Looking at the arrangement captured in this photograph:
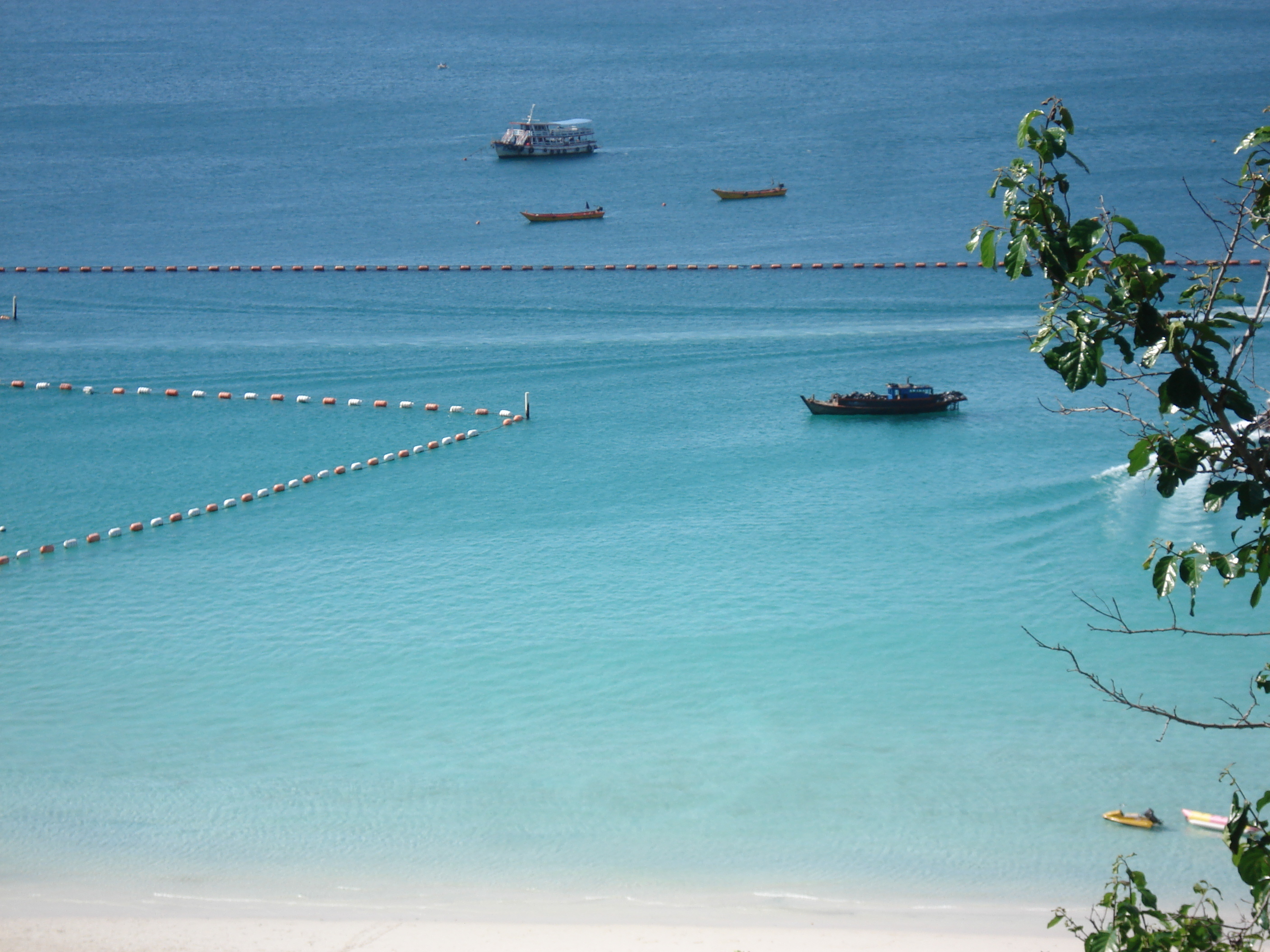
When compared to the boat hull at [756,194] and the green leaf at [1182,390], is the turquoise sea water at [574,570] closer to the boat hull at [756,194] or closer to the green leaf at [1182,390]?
the boat hull at [756,194]

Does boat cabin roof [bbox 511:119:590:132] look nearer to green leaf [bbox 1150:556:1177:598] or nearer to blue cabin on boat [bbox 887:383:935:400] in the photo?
blue cabin on boat [bbox 887:383:935:400]

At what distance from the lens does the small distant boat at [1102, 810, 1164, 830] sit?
19828 millimetres

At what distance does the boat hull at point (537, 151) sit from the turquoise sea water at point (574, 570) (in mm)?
8878

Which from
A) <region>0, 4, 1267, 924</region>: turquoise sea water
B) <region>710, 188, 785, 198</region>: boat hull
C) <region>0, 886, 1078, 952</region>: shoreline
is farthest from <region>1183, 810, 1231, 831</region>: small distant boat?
<region>710, 188, 785, 198</region>: boat hull

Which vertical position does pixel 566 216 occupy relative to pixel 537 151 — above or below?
below

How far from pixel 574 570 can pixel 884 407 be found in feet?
42.1

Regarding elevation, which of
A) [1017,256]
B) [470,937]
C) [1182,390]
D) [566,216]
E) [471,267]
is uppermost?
[566,216]

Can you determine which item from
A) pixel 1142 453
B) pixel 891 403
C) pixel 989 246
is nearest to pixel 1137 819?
pixel 1142 453

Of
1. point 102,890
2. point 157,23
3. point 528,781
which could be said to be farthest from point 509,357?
point 157,23

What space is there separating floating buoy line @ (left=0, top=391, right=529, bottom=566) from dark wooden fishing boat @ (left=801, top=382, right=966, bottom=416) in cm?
873

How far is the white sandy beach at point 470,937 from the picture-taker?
56.2ft

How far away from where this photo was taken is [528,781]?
2200 cm

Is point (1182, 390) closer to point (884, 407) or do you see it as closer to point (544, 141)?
point (884, 407)

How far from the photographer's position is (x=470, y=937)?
1764cm
